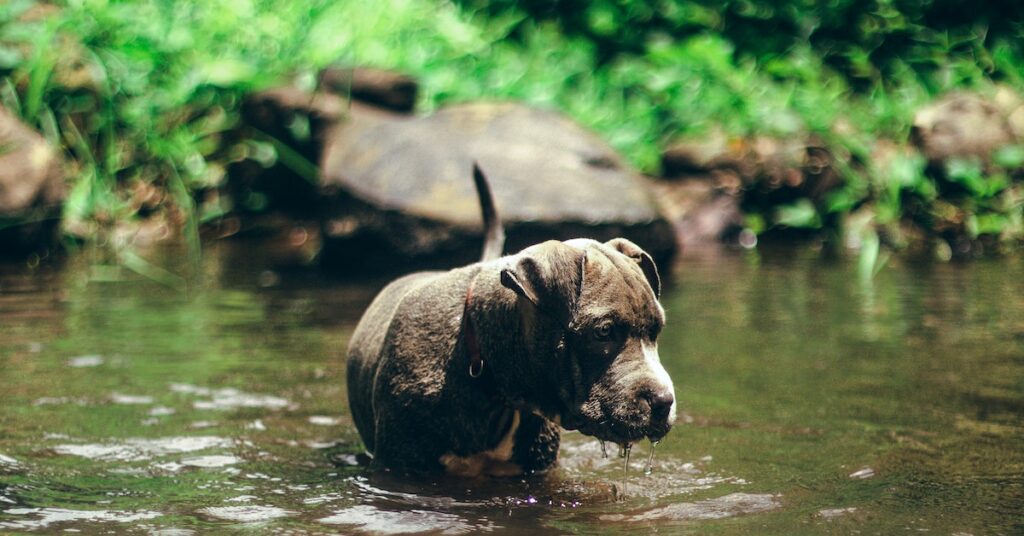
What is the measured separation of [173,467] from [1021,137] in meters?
10.5

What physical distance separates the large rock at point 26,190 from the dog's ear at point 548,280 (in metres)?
8.80

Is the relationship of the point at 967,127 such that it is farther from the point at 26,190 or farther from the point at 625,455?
the point at 625,455

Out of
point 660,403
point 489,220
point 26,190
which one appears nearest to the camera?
point 660,403

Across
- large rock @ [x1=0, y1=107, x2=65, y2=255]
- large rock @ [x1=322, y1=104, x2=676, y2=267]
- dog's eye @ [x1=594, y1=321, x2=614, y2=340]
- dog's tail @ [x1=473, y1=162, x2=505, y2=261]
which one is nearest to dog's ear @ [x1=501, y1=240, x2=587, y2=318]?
dog's eye @ [x1=594, y1=321, x2=614, y2=340]

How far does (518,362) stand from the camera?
491cm

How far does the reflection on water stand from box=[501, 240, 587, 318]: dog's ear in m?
0.82

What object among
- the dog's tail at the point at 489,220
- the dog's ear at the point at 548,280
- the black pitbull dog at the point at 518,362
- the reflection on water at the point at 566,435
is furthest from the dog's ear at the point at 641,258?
the dog's tail at the point at 489,220

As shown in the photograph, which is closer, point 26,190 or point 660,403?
point 660,403

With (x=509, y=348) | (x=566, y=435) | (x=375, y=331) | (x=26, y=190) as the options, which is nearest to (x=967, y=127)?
(x=566, y=435)

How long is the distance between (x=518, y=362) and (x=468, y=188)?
6680mm

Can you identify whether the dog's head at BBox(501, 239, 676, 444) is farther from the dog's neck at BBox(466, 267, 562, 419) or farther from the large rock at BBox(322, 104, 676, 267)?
the large rock at BBox(322, 104, 676, 267)

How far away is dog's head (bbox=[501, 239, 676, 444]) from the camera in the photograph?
462 cm

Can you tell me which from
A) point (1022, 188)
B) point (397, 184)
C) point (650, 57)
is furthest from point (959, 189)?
point (397, 184)

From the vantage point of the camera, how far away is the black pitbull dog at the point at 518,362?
184 inches
